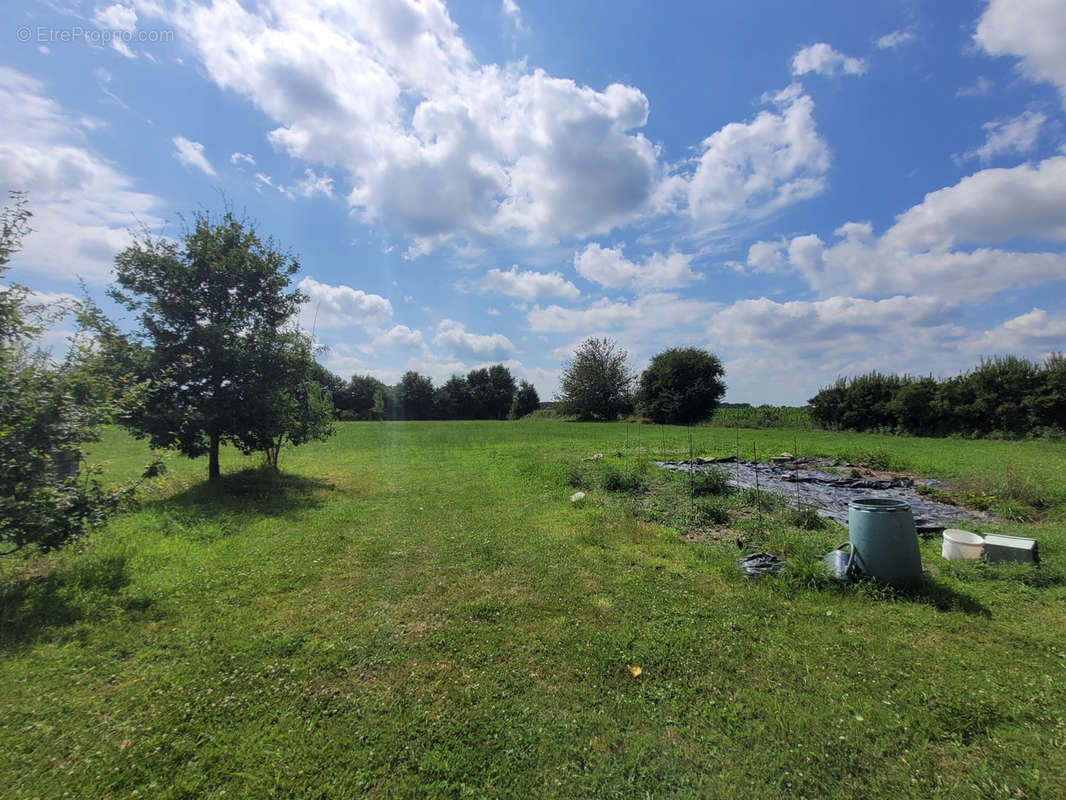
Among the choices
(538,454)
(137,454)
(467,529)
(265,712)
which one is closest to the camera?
(265,712)

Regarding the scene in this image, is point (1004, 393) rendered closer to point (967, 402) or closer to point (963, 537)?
point (967, 402)

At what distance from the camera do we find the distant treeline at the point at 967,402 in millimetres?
21391

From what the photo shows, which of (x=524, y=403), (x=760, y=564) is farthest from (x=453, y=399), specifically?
(x=760, y=564)

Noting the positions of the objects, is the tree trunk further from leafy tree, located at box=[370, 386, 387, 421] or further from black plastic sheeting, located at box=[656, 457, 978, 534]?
leafy tree, located at box=[370, 386, 387, 421]

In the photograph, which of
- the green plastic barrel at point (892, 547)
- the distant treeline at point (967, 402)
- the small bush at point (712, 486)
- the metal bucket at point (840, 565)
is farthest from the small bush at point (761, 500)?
the distant treeline at point (967, 402)

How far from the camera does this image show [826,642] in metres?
4.03

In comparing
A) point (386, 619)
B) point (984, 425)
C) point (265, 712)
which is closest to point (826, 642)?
point (386, 619)

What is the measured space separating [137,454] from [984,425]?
4123 centimetres

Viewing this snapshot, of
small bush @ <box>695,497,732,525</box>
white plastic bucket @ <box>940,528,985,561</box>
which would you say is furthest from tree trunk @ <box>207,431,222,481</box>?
white plastic bucket @ <box>940,528,985,561</box>

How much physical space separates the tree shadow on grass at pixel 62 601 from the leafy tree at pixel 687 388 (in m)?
39.6

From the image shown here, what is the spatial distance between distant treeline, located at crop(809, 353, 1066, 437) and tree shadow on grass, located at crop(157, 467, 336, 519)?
31054mm

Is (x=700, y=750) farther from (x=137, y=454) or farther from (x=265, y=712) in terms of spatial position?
(x=137, y=454)

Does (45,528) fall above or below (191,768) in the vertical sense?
above

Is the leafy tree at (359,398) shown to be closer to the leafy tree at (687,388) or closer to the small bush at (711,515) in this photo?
the leafy tree at (687,388)
